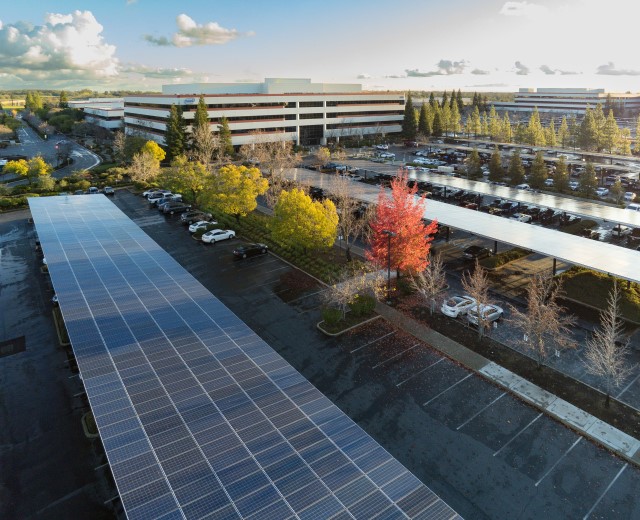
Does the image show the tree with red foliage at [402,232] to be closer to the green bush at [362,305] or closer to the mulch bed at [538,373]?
the mulch bed at [538,373]

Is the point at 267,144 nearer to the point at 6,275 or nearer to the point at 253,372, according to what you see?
the point at 6,275

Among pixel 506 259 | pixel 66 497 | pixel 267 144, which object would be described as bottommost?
pixel 66 497

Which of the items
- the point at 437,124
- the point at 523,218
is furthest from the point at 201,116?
the point at 523,218

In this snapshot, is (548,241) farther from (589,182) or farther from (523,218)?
(589,182)

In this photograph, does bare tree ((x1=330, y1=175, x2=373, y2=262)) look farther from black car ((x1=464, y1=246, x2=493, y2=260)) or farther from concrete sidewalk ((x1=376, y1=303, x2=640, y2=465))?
concrete sidewalk ((x1=376, y1=303, x2=640, y2=465))

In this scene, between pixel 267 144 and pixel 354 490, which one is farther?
pixel 267 144

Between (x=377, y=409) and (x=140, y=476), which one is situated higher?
(x=140, y=476)

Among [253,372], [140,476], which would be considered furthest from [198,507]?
[253,372]
